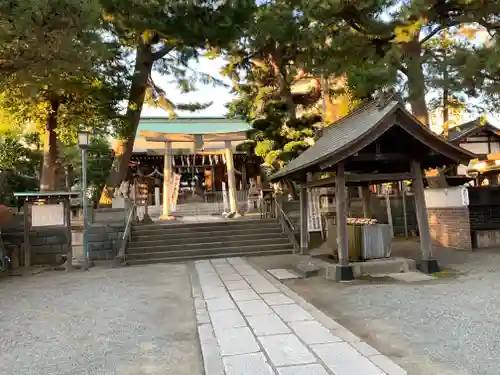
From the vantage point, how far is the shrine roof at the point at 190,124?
27375 millimetres

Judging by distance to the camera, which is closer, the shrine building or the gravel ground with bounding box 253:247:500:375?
the gravel ground with bounding box 253:247:500:375

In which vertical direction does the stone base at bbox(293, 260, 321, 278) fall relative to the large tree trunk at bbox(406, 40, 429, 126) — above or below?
below

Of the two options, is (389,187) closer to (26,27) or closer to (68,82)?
(68,82)

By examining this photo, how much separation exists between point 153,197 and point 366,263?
61.5 feet

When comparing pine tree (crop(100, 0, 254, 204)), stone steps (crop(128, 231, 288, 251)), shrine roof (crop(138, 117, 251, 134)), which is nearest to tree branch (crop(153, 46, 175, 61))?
pine tree (crop(100, 0, 254, 204))

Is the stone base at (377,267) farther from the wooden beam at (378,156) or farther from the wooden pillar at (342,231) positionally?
the wooden beam at (378,156)

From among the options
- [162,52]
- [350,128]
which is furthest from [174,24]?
[350,128]

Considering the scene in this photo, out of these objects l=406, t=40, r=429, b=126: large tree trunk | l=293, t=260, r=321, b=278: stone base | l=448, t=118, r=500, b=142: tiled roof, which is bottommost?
l=293, t=260, r=321, b=278: stone base

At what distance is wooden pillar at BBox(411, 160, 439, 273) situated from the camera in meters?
7.75

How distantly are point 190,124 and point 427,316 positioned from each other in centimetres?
2681

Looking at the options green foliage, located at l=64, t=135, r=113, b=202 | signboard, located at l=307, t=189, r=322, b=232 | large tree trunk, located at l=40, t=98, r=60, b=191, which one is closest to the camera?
signboard, located at l=307, t=189, r=322, b=232

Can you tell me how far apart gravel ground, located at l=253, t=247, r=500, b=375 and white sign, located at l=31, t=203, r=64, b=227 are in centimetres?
644

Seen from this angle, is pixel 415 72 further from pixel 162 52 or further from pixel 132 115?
pixel 132 115

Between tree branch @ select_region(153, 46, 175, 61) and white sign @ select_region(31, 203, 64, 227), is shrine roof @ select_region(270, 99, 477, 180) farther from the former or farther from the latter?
tree branch @ select_region(153, 46, 175, 61)
